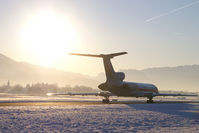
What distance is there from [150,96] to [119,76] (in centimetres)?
1045

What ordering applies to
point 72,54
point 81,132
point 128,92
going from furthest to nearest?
point 128,92
point 72,54
point 81,132

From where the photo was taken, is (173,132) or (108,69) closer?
(173,132)

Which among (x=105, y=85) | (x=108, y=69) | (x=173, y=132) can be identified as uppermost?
(x=108, y=69)

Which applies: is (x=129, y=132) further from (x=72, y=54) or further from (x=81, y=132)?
(x=72, y=54)

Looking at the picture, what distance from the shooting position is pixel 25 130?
1183 centimetres

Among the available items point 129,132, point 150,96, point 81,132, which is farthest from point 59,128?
point 150,96

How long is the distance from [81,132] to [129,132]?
7.64 feet

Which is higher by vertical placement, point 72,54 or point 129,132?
point 72,54

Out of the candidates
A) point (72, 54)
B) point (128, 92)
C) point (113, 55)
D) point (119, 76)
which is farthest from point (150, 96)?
point (72, 54)

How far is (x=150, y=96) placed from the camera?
1854 inches

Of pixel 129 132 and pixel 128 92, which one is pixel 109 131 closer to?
pixel 129 132

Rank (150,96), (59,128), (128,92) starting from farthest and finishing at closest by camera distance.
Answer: (150,96)
(128,92)
(59,128)

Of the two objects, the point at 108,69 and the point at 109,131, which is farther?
the point at 108,69

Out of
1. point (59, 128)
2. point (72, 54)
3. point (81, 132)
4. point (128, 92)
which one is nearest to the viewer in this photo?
point (81, 132)
